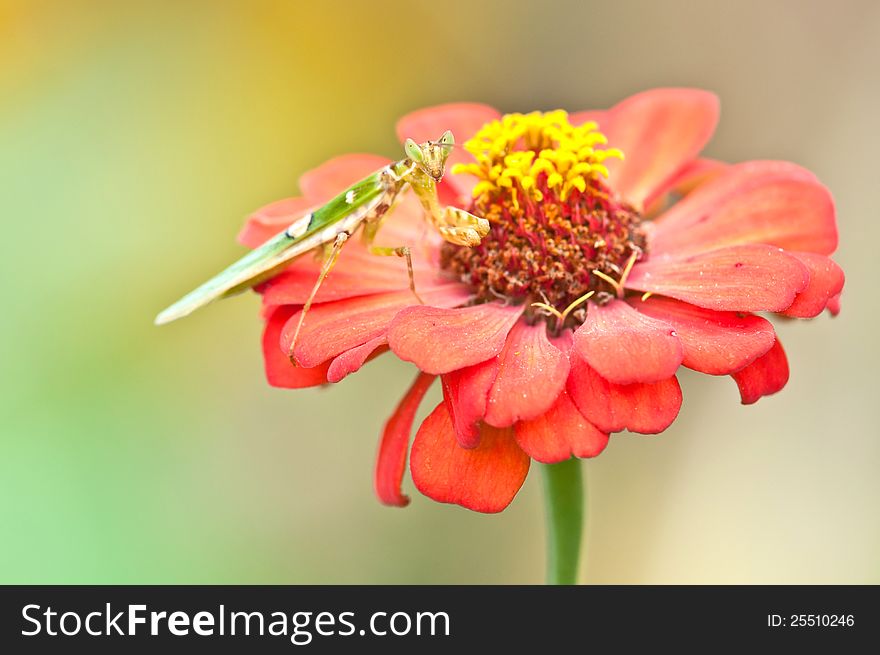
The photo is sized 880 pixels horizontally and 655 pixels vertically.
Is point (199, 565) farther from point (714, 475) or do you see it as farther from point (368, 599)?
point (714, 475)

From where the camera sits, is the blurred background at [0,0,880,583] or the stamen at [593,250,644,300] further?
the blurred background at [0,0,880,583]

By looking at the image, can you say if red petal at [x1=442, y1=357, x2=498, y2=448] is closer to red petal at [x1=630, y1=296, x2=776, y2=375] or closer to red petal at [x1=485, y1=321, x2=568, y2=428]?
red petal at [x1=485, y1=321, x2=568, y2=428]

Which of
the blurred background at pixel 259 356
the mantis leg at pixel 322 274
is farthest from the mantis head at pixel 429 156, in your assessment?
the blurred background at pixel 259 356

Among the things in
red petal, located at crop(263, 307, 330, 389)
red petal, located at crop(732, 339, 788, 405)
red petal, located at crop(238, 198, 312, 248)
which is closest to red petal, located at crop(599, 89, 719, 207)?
red petal, located at crop(732, 339, 788, 405)

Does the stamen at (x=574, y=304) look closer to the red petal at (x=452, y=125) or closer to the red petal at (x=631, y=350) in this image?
the red petal at (x=631, y=350)

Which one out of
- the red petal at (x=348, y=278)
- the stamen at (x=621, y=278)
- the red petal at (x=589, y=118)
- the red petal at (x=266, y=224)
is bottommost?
the stamen at (x=621, y=278)

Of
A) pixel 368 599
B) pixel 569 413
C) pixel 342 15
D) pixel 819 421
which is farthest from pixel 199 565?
pixel 342 15

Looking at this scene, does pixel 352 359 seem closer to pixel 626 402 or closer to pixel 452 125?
pixel 626 402

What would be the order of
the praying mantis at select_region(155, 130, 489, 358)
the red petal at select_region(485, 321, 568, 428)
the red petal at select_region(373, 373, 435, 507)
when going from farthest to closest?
the praying mantis at select_region(155, 130, 489, 358) → the red petal at select_region(373, 373, 435, 507) → the red petal at select_region(485, 321, 568, 428)
